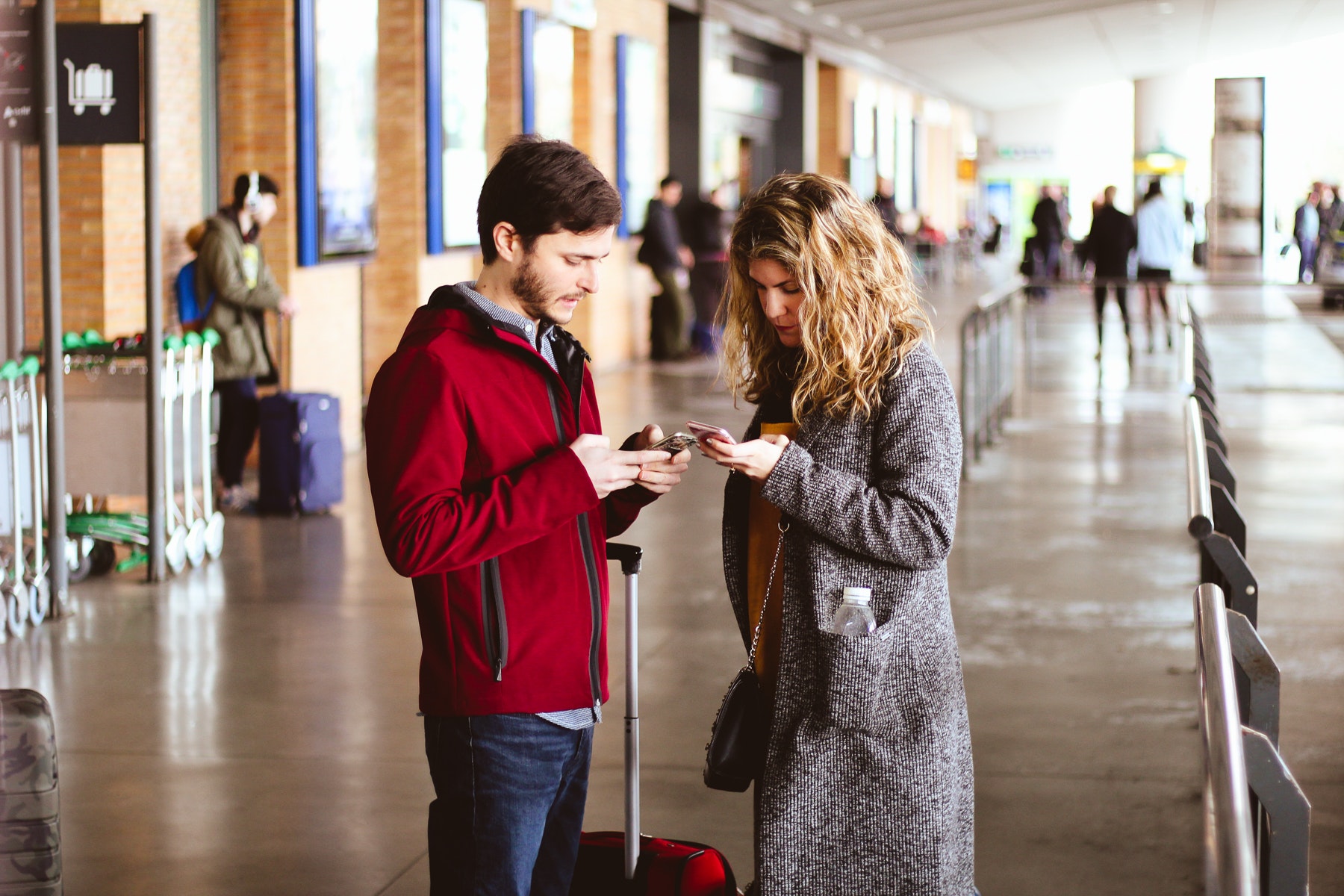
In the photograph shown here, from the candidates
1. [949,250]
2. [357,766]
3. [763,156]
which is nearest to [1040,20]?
[949,250]

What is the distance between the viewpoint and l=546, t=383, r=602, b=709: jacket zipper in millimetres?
2439

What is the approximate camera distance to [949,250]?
112ft

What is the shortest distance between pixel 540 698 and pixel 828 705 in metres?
0.44

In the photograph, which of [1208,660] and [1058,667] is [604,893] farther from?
[1058,667]

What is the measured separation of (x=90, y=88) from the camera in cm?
679

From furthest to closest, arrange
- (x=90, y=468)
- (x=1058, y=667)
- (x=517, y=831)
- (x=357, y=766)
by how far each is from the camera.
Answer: (x=90, y=468) → (x=1058, y=667) → (x=357, y=766) → (x=517, y=831)

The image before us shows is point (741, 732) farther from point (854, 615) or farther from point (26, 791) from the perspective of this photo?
point (26, 791)

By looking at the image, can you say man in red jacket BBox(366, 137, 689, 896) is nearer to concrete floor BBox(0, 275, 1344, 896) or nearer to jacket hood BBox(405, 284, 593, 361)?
jacket hood BBox(405, 284, 593, 361)

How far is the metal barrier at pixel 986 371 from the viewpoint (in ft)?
34.3

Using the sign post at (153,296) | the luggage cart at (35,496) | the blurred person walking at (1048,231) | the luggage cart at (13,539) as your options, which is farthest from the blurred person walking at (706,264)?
the luggage cart at (13,539)

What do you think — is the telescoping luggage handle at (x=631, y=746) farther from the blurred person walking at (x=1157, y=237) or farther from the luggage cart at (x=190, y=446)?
the blurred person walking at (x=1157, y=237)

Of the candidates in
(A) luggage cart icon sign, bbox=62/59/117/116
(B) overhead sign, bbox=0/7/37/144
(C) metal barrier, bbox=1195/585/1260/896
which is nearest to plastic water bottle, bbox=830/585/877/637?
(C) metal barrier, bbox=1195/585/1260/896

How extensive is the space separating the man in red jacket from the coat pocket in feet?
1.17

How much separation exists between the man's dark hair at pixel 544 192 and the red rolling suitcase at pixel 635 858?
28.6 inches
